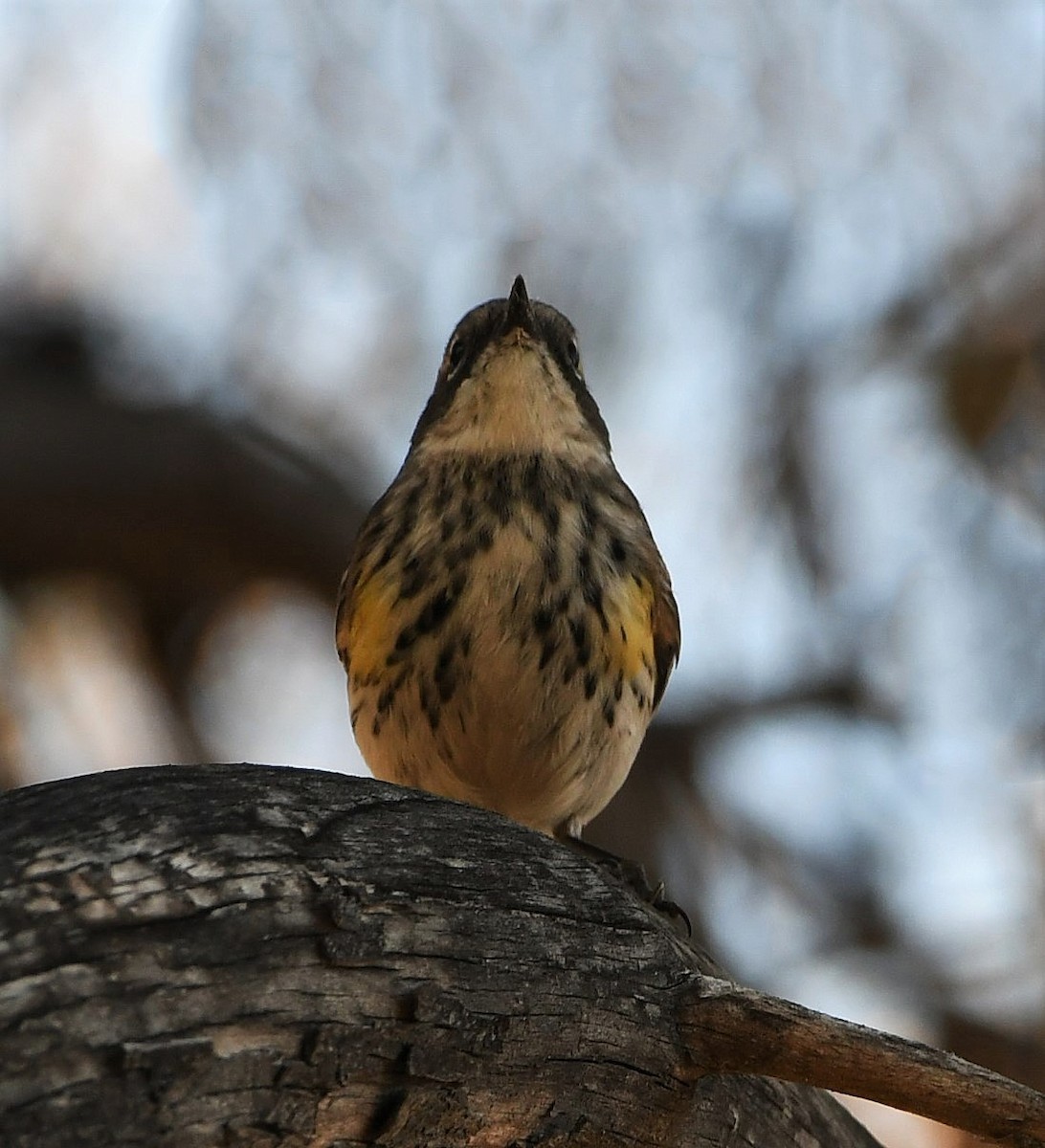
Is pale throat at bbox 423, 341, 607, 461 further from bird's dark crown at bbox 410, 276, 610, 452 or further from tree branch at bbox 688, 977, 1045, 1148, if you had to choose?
tree branch at bbox 688, 977, 1045, 1148

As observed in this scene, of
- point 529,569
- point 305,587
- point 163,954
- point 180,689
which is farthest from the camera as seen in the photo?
point 180,689

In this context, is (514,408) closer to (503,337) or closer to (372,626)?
(503,337)

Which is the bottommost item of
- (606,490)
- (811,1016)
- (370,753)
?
(811,1016)

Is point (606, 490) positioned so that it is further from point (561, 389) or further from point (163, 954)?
point (163, 954)

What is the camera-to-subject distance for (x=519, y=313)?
5449mm

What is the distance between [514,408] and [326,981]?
293cm

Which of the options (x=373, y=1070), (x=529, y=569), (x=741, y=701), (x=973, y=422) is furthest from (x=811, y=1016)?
(x=973, y=422)

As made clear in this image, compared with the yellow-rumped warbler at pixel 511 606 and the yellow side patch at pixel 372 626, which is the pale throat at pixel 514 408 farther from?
the yellow side patch at pixel 372 626

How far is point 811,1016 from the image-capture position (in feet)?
9.75

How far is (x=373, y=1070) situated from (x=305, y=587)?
4.86 metres

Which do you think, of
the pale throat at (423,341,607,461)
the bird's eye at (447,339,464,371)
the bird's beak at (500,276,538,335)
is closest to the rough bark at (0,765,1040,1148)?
the pale throat at (423,341,607,461)

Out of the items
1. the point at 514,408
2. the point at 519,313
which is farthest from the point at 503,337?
the point at 514,408

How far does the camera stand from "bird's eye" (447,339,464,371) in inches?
228

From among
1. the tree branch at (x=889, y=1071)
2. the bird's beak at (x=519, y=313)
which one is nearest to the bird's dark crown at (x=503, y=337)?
the bird's beak at (x=519, y=313)
